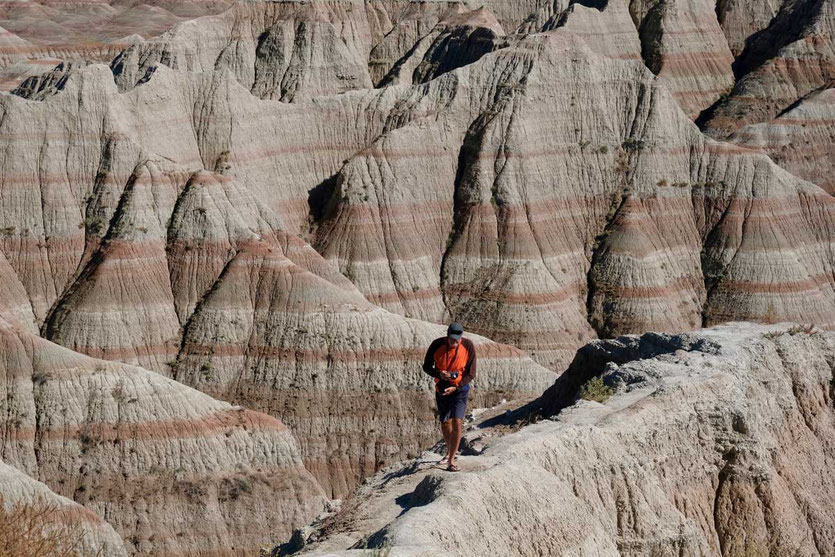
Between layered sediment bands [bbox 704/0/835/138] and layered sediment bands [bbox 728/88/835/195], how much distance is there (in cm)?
588

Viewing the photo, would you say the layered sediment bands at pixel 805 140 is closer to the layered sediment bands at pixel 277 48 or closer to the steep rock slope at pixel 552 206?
the steep rock slope at pixel 552 206

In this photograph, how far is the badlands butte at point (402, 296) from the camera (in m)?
30.9

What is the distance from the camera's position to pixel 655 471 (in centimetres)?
3025

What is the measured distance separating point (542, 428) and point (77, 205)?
45633mm

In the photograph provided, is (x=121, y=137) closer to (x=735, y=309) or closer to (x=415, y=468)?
(x=735, y=309)

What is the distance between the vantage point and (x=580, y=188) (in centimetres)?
8569

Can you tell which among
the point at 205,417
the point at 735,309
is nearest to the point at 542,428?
the point at 205,417

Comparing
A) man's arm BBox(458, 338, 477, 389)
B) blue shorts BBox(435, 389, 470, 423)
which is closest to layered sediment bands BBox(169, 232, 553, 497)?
blue shorts BBox(435, 389, 470, 423)

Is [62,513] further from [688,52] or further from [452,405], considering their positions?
[688,52]

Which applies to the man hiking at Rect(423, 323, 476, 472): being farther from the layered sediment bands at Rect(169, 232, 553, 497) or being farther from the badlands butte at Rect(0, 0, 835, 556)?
the layered sediment bands at Rect(169, 232, 553, 497)

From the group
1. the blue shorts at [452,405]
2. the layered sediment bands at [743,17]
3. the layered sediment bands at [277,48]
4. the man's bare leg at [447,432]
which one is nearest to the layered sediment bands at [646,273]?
the layered sediment bands at [277,48]

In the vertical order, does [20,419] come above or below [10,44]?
below

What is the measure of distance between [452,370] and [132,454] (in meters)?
29.1

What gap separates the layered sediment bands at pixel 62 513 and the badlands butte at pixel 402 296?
21 cm
